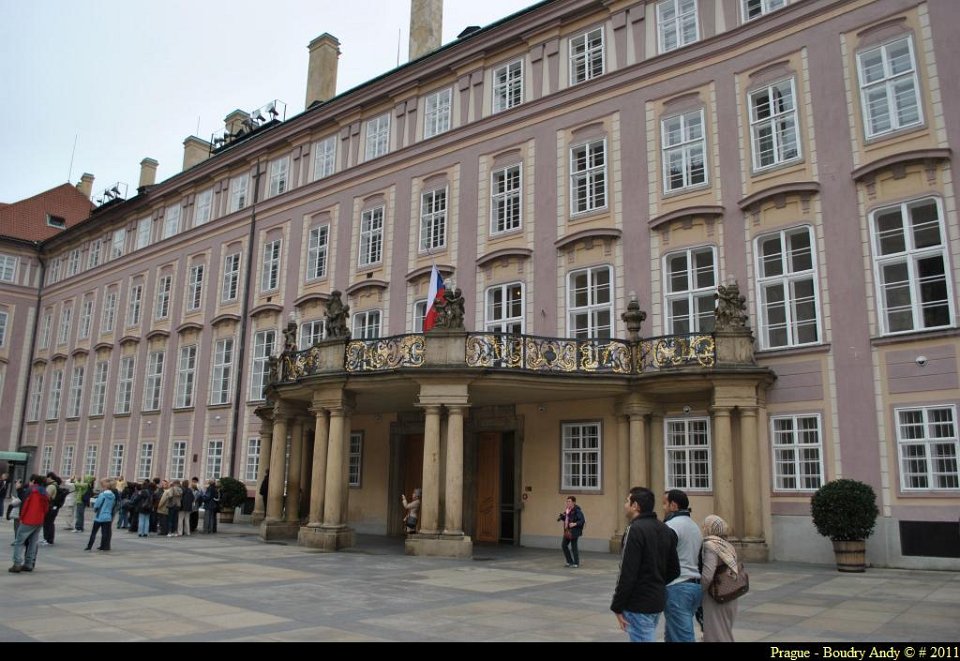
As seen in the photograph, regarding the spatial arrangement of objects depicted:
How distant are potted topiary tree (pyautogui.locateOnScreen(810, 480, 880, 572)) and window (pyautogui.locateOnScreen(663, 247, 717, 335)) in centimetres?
545

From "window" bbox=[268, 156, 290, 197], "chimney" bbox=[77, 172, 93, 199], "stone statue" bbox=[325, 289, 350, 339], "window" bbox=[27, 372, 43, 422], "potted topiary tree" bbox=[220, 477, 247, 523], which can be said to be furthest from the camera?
"chimney" bbox=[77, 172, 93, 199]

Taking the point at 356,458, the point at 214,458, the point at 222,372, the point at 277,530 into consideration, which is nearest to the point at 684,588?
the point at 277,530

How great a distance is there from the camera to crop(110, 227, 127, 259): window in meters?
43.6

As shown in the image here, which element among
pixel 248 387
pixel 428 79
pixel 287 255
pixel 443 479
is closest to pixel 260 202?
pixel 287 255

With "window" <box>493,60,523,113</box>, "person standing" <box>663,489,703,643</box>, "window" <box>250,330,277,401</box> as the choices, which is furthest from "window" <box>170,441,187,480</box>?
"person standing" <box>663,489,703,643</box>

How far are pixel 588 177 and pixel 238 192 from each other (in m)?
19.4

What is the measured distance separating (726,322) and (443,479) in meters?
7.80

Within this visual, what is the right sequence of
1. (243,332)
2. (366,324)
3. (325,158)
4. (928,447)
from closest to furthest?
(928,447) < (366,324) < (325,158) < (243,332)

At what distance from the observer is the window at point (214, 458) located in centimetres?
3328

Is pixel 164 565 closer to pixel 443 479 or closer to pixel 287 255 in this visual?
pixel 443 479

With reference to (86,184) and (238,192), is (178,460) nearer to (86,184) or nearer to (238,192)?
(238,192)

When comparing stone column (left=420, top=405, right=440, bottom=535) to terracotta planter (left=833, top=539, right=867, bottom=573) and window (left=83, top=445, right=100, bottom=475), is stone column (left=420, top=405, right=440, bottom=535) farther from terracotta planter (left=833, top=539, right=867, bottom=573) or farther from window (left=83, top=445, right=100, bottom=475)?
window (left=83, top=445, right=100, bottom=475)

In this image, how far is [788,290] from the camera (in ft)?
63.2

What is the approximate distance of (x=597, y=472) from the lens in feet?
70.3
